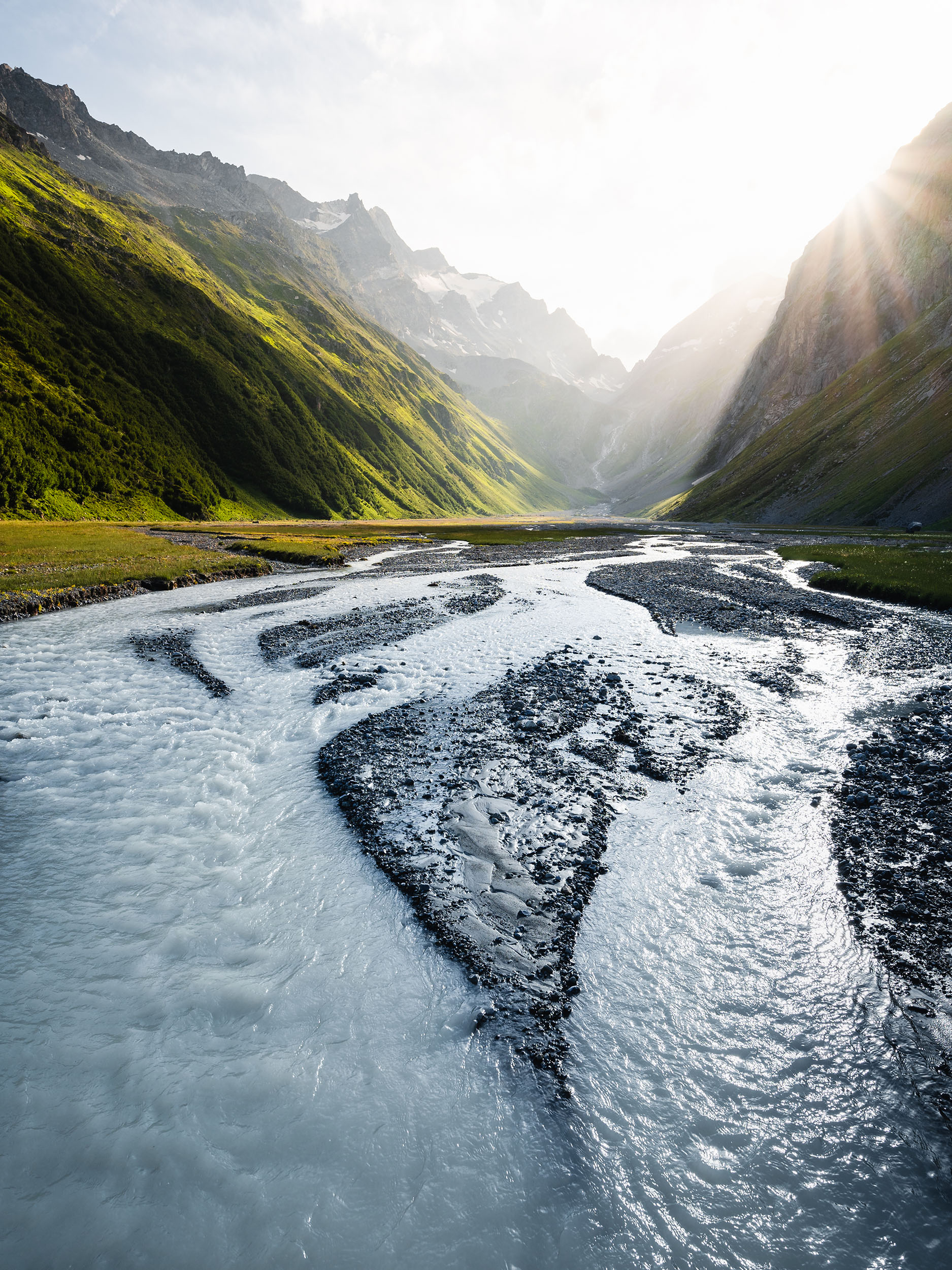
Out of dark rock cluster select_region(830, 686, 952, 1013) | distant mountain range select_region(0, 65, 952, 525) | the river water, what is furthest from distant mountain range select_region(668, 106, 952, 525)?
the river water

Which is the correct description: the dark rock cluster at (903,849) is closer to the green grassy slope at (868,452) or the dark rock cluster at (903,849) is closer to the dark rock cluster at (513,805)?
the dark rock cluster at (513,805)

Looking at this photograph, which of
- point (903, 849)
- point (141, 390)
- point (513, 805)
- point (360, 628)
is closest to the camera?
point (903, 849)

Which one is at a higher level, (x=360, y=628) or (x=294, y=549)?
(x=294, y=549)

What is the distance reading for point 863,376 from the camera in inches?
4702

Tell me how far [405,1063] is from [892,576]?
41.9 meters

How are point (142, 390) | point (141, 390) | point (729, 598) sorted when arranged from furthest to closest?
point (142, 390), point (141, 390), point (729, 598)

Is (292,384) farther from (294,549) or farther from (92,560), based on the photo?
(92,560)

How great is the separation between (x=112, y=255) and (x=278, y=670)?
6440 inches

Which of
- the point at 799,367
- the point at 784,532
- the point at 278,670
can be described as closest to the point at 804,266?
the point at 799,367

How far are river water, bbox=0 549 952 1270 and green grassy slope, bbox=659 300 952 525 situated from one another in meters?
95.0

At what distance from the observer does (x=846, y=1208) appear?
Result: 4.84m

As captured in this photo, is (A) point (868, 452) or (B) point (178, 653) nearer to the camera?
(B) point (178, 653)

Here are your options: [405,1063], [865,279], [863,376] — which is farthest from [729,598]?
[865,279]

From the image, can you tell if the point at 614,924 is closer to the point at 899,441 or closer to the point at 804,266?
the point at 899,441
